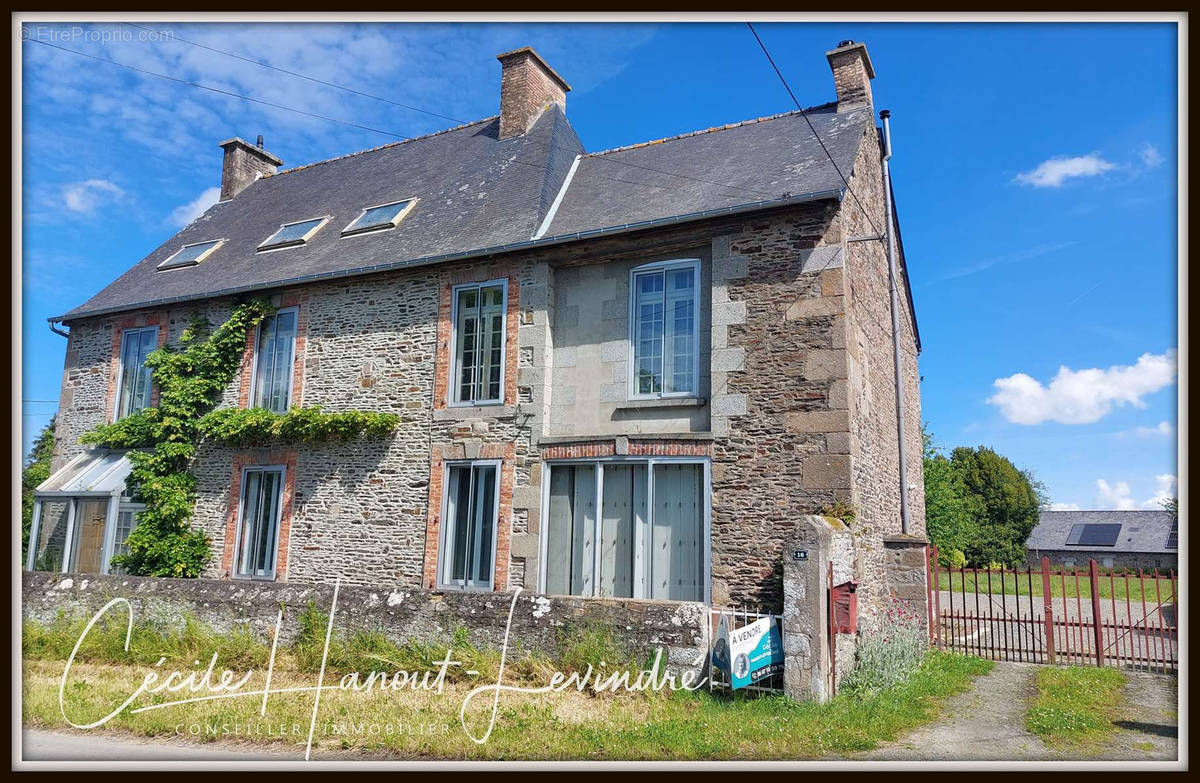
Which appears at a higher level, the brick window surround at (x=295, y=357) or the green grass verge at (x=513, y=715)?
the brick window surround at (x=295, y=357)

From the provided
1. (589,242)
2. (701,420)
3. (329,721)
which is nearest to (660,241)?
(589,242)

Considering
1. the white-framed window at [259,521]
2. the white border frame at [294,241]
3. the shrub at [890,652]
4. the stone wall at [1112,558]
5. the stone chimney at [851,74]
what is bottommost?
the stone wall at [1112,558]

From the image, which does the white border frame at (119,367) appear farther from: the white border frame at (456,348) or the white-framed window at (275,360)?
the white border frame at (456,348)

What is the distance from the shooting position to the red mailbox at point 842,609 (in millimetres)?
8531

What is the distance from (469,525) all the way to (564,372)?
2.63 metres

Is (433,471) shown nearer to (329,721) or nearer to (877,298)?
(329,721)

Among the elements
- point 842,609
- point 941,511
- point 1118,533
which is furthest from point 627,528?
point 1118,533

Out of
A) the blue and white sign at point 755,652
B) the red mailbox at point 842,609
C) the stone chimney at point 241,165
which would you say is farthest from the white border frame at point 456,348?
the stone chimney at point 241,165

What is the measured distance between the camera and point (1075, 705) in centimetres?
855

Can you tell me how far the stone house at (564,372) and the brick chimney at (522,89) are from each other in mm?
68

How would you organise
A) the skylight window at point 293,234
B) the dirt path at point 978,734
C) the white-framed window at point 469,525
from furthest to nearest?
the skylight window at point 293,234
the white-framed window at point 469,525
the dirt path at point 978,734

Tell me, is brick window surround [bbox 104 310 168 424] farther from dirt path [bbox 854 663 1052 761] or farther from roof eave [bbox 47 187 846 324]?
dirt path [bbox 854 663 1052 761]

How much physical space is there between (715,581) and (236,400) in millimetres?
9119

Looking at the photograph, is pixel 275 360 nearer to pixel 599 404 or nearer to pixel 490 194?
pixel 490 194
